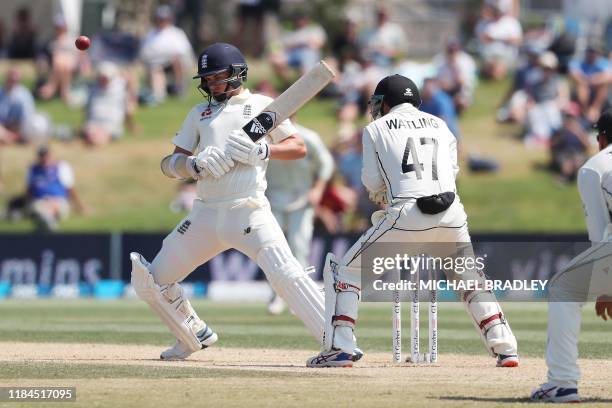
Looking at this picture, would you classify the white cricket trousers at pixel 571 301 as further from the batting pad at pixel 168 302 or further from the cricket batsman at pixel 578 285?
the batting pad at pixel 168 302

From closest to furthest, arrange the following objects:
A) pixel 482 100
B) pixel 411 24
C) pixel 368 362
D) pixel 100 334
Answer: pixel 368 362
pixel 100 334
pixel 482 100
pixel 411 24

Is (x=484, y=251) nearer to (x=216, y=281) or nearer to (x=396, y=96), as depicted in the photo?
(x=216, y=281)

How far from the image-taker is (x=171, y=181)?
24.1 meters

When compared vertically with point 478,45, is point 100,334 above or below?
below

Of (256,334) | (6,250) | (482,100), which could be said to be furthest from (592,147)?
(256,334)

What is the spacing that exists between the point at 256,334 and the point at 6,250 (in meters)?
9.01

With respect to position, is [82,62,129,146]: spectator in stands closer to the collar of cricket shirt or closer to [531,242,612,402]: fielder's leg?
the collar of cricket shirt

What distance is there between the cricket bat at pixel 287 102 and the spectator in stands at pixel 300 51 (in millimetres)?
15910

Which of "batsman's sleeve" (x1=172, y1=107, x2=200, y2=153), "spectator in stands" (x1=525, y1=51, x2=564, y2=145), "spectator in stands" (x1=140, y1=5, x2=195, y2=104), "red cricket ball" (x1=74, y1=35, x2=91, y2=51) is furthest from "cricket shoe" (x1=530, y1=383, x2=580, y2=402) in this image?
"spectator in stands" (x1=140, y1=5, x2=195, y2=104)

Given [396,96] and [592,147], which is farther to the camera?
[592,147]

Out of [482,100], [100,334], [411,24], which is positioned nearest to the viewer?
[100,334]

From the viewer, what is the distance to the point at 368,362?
9.53 metres

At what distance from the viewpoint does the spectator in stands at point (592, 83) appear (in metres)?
23.4

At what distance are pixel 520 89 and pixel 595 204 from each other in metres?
17.5
